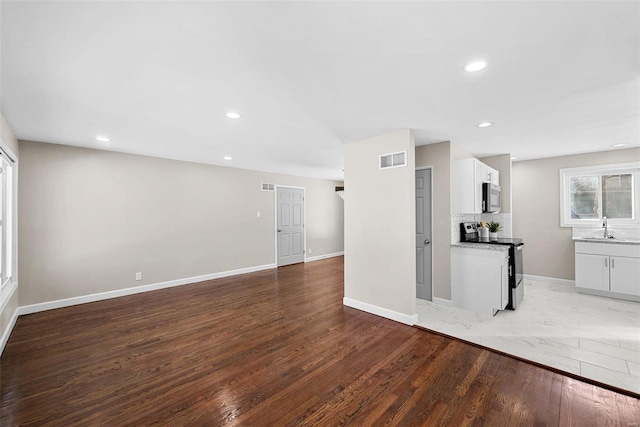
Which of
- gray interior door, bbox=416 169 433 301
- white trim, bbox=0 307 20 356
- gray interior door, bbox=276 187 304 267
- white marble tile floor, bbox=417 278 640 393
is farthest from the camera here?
gray interior door, bbox=276 187 304 267

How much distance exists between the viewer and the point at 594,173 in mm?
4812

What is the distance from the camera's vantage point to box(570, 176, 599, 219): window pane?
4.88m

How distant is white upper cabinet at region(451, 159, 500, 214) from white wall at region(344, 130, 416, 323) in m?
1.03

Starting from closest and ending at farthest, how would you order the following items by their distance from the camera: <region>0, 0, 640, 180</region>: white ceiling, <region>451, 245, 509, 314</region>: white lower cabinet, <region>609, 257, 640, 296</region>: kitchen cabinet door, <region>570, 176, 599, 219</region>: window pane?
<region>0, 0, 640, 180</region>: white ceiling, <region>451, 245, 509, 314</region>: white lower cabinet, <region>609, 257, 640, 296</region>: kitchen cabinet door, <region>570, 176, 599, 219</region>: window pane

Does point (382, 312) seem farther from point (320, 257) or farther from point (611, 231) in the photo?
point (320, 257)

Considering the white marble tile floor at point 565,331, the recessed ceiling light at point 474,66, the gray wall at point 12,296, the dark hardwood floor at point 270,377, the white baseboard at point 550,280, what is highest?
the recessed ceiling light at point 474,66

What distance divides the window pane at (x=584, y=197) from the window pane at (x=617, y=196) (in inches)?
4.4

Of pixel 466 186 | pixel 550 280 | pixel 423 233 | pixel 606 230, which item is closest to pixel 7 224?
pixel 423 233

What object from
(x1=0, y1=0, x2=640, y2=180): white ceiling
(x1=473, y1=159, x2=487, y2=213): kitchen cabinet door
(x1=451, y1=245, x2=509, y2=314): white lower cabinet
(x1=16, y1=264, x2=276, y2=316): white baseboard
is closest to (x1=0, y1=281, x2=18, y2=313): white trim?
(x1=16, y1=264, x2=276, y2=316): white baseboard

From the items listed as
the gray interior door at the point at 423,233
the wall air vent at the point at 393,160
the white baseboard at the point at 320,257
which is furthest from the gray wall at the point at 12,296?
the white baseboard at the point at 320,257

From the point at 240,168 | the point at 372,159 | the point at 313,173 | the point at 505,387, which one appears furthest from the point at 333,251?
the point at 505,387

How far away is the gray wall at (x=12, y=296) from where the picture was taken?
9.34 feet

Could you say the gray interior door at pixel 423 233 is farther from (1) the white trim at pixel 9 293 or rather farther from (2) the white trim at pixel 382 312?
(1) the white trim at pixel 9 293

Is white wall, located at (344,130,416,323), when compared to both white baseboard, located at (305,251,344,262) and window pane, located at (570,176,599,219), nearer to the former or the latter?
white baseboard, located at (305,251,344,262)
